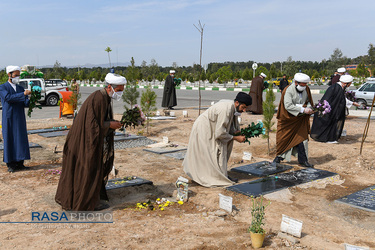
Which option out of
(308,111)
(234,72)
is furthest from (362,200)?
(234,72)

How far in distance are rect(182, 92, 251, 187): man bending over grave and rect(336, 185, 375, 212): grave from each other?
5.54ft

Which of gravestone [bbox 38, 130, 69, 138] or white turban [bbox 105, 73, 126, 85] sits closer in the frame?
white turban [bbox 105, 73, 126, 85]

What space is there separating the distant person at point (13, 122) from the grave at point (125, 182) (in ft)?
6.36

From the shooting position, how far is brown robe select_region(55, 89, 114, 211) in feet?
14.8

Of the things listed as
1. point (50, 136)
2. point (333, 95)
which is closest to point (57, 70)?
point (50, 136)

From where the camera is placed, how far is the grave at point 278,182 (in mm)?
5504

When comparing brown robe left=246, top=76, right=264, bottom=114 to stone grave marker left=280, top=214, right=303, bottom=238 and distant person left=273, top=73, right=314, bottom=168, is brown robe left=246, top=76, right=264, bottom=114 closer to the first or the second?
distant person left=273, top=73, right=314, bottom=168

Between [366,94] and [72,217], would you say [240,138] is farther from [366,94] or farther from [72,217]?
[366,94]

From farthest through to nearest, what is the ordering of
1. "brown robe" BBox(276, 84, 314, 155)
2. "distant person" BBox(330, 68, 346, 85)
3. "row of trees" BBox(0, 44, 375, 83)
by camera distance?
"row of trees" BBox(0, 44, 375, 83) → "distant person" BBox(330, 68, 346, 85) → "brown robe" BBox(276, 84, 314, 155)

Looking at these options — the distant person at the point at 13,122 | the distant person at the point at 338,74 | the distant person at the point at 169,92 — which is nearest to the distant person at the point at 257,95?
the distant person at the point at 338,74

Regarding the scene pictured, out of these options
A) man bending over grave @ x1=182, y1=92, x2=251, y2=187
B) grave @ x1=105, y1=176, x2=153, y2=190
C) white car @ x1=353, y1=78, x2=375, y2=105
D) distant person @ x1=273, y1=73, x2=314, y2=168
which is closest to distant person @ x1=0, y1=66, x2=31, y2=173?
grave @ x1=105, y1=176, x2=153, y2=190

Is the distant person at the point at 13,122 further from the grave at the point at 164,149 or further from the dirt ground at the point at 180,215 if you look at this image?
the grave at the point at 164,149

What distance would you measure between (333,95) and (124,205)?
611cm

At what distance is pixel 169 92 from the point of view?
611 inches
